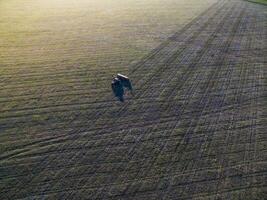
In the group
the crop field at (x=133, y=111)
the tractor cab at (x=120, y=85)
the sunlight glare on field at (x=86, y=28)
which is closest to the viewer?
the crop field at (x=133, y=111)

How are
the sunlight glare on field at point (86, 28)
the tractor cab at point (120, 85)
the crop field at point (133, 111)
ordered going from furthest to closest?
the sunlight glare on field at point (86, 28), the tractor cab at point (120, 85), the crop field at point (133, 111)

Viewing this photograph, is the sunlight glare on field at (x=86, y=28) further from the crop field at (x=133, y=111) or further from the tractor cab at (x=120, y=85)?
the tractor cab at (x=120, y=85)

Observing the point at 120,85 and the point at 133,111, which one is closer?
the point at 133,111

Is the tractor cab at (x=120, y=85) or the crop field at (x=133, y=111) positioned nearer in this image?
the crop field at (x=133, y=111)

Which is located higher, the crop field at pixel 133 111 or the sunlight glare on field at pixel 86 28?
the sunlight glare on field at pixel 86 28

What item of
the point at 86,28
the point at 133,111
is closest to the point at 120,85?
the point at 133,111

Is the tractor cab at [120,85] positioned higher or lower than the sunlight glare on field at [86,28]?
lower

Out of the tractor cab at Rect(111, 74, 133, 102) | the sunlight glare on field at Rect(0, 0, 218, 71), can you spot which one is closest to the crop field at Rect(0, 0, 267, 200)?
the sunlight glare on field at Rect(0, 0, 218, 71)

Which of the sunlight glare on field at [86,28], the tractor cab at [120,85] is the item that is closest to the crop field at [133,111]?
the sunlight glare on field at [86,28]

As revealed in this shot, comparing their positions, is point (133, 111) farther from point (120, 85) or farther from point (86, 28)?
point (86, 28)
